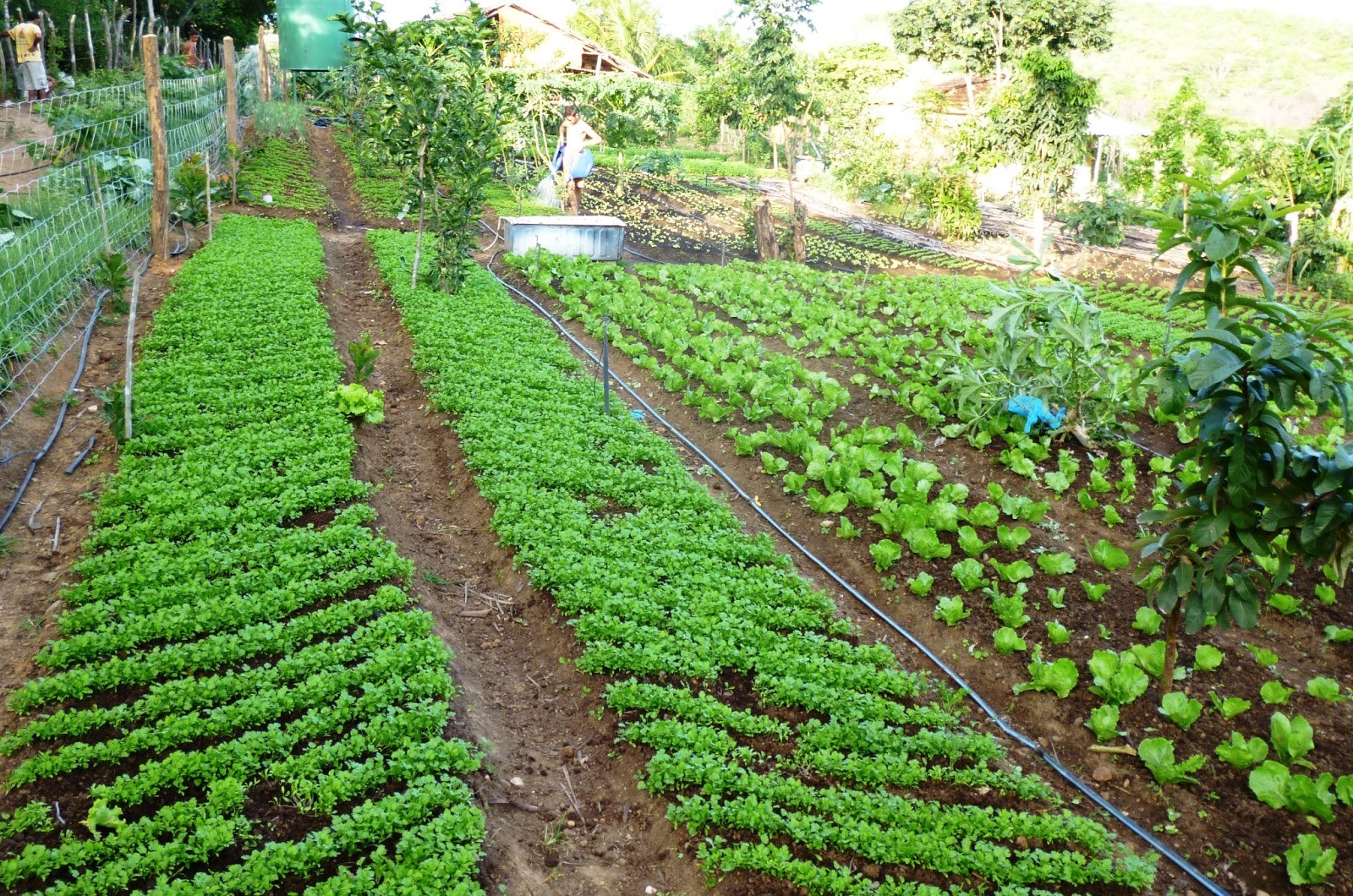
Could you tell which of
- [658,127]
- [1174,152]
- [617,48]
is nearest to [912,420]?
[1174,152]

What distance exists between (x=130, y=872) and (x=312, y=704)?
1107mm

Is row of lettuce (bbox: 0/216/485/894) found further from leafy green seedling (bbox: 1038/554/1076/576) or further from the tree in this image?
the tree

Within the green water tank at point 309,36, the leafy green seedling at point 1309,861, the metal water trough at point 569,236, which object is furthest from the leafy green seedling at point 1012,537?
the green water tank at point 309,36

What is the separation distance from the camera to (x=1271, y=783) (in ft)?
15.0

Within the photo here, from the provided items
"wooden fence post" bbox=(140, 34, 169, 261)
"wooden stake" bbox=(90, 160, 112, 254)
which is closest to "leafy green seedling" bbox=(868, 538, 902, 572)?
"wooden stake" bbox=(90, 160, 112, 254)

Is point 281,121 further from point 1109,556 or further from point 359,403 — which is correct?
point 1109,556

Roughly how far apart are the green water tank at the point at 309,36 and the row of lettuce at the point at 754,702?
911 inches

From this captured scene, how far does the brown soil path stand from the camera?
13.9 ft

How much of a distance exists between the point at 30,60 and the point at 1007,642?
1995cm

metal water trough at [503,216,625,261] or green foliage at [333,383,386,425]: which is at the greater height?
metal water trough at [503,216,625,261]

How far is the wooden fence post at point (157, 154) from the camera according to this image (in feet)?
36.6

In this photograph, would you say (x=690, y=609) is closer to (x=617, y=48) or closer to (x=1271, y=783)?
(x=1271, y=783)

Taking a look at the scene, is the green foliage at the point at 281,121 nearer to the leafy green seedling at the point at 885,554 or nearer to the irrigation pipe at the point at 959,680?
the irrigation pipe at the point at 959,680

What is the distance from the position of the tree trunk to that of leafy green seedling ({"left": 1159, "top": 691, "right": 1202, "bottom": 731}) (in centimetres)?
1254
